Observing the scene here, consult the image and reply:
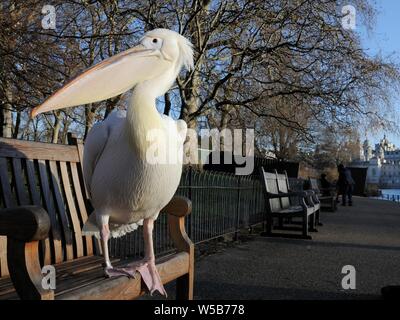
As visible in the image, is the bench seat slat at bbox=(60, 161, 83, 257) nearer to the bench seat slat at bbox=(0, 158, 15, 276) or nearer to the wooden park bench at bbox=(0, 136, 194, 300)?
the wooden park bench at bbox=(0, 136, 194, 300)

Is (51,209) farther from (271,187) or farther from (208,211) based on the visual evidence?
(271,187)

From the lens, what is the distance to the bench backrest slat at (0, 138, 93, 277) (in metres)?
2.65

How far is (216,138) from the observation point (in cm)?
1264

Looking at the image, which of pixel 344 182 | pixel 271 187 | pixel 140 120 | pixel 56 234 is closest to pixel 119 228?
pixel 56 234

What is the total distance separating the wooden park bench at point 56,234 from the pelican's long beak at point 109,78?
0.45m

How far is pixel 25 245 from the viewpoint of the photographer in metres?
1.73

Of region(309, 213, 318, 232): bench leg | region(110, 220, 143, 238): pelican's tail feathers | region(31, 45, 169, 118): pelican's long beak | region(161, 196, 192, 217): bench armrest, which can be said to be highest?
region(31, 45, 169, 118): pelican's long beak

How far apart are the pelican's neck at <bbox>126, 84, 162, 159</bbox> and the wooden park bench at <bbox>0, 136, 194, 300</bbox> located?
0.47 m

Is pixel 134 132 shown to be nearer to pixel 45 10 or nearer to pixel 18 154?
pixel 18 154

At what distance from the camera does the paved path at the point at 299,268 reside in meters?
4.48

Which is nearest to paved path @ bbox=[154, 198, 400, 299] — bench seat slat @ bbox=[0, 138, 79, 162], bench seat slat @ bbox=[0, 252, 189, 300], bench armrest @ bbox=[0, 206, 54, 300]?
bench seat slat @ bbox=[0, 252, 189, 300]

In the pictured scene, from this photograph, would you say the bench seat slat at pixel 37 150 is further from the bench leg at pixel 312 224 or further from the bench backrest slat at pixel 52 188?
the bench leg at pixel 312 224

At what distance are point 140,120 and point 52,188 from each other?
125 cm

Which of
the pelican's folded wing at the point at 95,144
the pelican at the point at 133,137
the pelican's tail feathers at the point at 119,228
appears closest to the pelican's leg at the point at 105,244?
the pelican at the point at 133,137
